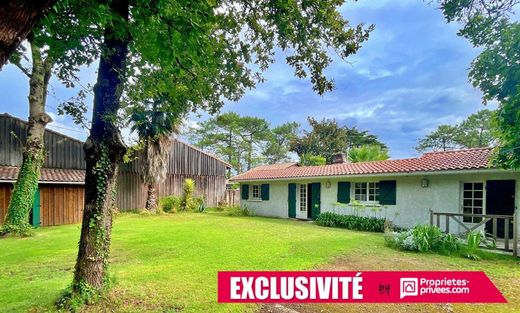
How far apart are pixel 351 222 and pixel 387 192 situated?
2070 mm

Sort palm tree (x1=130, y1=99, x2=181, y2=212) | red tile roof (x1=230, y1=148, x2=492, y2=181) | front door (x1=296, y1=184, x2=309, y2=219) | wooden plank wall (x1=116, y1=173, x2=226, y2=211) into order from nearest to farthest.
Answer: red tile roof (x1=230, y1=148, x2=492, y2=181)
front door (x1=296, y1=184, x2=309, y2=219)
palm tree (x1=130, y1=99, x2=181, y2=212)
wooden plank wall (x1=116, y1=173, x2=226, y2=211)

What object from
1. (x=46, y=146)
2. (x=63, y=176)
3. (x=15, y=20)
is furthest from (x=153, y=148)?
(x=15, y=20)

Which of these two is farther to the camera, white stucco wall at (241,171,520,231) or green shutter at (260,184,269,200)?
green shutter at (260,184,269,200)

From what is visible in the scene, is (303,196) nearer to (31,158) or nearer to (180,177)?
(180,177)

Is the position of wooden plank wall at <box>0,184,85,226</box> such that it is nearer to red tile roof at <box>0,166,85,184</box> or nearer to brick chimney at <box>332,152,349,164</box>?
red tile roof at <box>0,166,85,184</box>

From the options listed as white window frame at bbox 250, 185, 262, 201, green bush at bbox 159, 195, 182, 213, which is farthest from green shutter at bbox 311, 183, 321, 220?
green bush at bbox 159, 195, 182, 213

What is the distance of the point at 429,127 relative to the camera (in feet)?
118

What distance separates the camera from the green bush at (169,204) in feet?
63.5

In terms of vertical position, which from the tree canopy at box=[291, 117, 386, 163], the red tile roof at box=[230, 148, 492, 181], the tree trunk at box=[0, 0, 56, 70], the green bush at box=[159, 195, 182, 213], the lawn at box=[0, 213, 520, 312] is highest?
the tree canopy at box=[291, 117, 386, 163]

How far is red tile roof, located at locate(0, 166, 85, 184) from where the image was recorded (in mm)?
12914

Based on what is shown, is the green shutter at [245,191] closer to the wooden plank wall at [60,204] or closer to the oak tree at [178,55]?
the wooden plank wall at [60,204]

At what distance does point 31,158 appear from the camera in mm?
11117

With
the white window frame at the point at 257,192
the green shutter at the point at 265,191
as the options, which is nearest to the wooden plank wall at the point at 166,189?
the white window frame at the point at 257,192

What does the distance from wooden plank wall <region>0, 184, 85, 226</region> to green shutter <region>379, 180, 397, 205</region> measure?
15245mm
